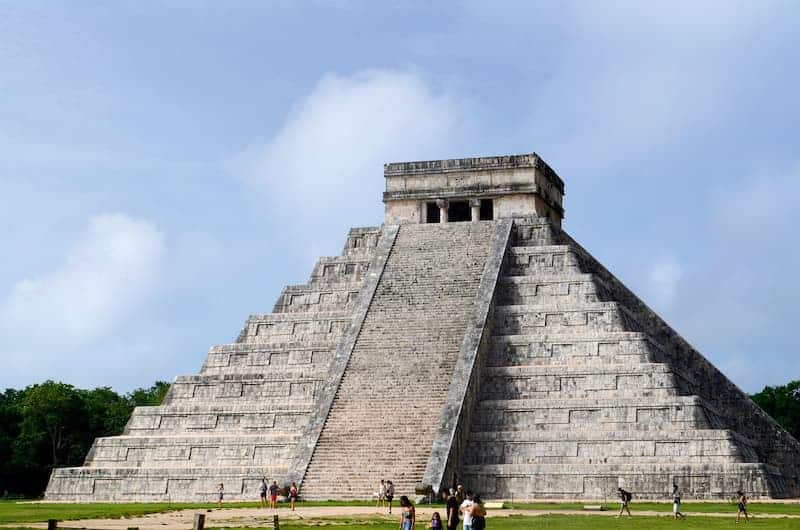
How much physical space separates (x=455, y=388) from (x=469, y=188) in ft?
30.2

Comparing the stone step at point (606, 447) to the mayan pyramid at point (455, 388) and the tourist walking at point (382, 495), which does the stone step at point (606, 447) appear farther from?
the tourist walking at point (382, 495)

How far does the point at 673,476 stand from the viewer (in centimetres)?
2658

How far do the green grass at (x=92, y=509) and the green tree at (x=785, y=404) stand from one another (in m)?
34.8

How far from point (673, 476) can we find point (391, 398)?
22.7ft

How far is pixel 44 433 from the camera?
47.5m

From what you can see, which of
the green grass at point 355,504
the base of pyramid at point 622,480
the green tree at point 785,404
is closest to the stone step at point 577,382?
the base of pyramid at point 622,480

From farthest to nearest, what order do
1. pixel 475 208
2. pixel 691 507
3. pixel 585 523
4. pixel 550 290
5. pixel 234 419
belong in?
1. pixel 475 208
2. pixel 550 290
3. pixel 234 419
4. pixel 691 507
5. pixel 585 523

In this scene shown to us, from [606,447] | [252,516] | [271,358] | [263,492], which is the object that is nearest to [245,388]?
[271,358]

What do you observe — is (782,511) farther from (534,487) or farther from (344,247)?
(344,247)

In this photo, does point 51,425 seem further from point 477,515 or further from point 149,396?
point 477,515

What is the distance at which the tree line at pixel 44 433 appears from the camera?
47.3m

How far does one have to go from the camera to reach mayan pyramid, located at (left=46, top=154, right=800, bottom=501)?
1075 inches

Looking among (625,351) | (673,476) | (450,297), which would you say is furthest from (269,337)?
(673,476)

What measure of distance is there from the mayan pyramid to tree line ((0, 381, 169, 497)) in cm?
1636
